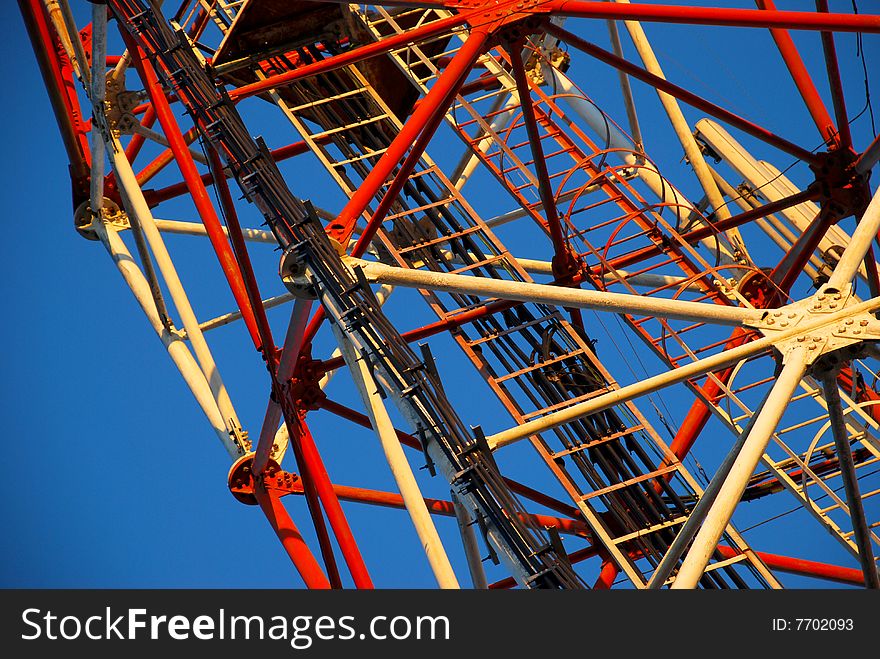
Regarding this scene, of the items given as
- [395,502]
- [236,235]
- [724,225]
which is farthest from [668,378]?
[395,502]

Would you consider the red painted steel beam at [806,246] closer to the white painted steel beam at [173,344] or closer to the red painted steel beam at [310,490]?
the red painted steel beam at [310,490]

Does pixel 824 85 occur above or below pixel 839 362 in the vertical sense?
above

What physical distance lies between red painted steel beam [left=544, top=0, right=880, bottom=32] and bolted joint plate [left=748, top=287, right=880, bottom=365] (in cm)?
363

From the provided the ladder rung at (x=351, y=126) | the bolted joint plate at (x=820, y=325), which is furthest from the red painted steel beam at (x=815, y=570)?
the ladder rung at (x=351, y=126)

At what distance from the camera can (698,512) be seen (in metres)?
19.1

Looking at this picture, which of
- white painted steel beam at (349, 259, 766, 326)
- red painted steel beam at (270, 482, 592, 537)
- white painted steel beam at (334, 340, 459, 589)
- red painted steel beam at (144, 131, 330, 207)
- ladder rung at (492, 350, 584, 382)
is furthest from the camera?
red painted steel beam at (144, 131, 330, 207)

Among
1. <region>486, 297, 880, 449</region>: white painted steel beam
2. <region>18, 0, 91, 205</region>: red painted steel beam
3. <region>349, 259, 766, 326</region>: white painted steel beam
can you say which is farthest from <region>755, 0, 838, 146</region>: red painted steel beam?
<region>18, 0, 91, 205</region>: red painted steel beam

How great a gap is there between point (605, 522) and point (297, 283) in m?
5.78

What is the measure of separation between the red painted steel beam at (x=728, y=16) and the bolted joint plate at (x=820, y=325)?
363 cm

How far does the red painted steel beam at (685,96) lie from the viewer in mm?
23172

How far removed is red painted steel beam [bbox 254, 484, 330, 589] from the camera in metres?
23.4

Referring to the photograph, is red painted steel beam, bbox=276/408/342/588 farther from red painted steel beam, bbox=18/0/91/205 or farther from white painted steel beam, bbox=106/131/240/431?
red painted steel beam, bbox=18/0/91/205
